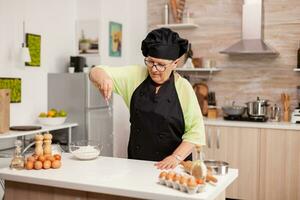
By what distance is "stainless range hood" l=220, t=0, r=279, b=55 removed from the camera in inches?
178

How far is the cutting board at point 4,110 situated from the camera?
3.72 meters

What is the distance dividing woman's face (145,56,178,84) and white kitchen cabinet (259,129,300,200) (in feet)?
7.31

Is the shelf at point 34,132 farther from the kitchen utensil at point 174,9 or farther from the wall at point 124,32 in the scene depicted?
the kitchen utensil at point 174,9

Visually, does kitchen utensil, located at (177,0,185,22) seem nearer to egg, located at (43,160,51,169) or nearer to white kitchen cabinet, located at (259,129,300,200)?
white kitchen cabinet, located at (259,129,300,200)

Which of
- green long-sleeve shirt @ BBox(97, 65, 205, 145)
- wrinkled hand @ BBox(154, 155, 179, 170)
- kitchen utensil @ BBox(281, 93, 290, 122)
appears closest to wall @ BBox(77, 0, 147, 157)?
kitchen utensil @ BBox(281, 93, 290, 122)

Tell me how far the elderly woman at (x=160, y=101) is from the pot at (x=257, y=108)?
224 centimetres

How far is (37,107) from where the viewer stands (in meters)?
4.65

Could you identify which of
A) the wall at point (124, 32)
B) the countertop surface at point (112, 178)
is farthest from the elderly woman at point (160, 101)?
the wall at point (124, 32)

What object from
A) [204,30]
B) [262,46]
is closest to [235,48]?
[262,46]

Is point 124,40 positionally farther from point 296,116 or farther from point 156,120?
point 156,120

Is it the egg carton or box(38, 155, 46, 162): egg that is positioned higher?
box(38, 155, 46, 162): egg

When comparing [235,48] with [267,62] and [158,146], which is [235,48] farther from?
[158,146]

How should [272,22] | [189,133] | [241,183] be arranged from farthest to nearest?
1. [272,22]
2. [241,183]
3. [189,133]

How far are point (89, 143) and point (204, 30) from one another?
9.89 ft
